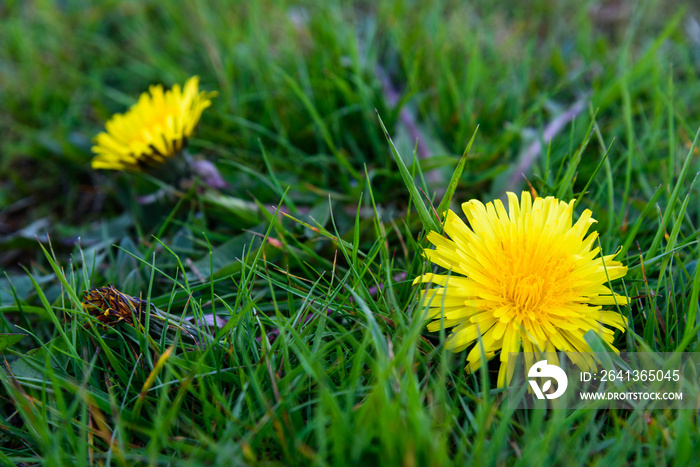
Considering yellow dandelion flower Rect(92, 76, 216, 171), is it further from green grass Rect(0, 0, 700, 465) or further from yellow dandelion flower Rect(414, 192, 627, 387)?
yellow dandelion flower Rect(414, 192, 627, 387)

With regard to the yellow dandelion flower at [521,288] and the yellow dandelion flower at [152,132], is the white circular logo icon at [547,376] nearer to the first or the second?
the yellow dandelion flower at [521,288]

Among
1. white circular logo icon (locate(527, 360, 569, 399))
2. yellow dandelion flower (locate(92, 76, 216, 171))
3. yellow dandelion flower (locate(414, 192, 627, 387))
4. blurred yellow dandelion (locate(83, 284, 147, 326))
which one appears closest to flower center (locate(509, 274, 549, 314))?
yellow dandelion flower (locate(414, 192, 627, 387))

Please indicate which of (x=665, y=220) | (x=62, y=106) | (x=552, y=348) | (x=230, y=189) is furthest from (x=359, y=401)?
(x=62, y=106)

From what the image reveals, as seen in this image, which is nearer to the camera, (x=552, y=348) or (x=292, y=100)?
(x=552, y=348)

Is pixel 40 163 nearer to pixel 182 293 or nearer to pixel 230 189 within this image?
pixel 230 189

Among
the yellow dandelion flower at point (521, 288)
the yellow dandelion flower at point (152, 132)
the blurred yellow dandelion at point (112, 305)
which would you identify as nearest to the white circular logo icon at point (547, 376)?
the yellow dandelion flower at point (521, 288)

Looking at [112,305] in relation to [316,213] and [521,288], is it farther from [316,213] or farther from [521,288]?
[521,288]

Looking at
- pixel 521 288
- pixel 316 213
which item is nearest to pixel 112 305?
pixel 316 213

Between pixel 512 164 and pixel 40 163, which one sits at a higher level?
pixel 512 164
